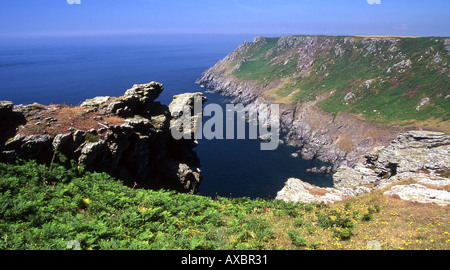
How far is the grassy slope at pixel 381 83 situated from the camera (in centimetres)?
9588

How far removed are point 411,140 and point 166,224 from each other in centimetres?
4589

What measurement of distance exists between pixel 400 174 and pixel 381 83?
106647 millimetres

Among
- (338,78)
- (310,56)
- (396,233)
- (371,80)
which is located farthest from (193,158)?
(310,56)

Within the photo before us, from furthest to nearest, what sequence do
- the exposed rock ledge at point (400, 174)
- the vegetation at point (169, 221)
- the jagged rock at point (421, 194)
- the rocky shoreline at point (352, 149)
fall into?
1. the rocky shoreline at point (352, 149)
2. the exposed rock ledge at point (400, 174)
3. the jagged rock at point (421, 194)
4. the vegetation at point (169, 221)

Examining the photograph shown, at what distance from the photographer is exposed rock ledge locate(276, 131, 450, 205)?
79.4 ft

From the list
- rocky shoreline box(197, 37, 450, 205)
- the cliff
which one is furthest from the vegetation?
the cliff

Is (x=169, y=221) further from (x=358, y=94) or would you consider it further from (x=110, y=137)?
(x=358, y=94)

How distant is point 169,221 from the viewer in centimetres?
1500

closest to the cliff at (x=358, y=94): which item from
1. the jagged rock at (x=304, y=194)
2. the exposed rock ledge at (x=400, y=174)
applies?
the exposed rock ledge at (x=400, y=174)

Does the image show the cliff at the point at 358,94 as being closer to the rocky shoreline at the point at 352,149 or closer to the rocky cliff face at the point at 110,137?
the rocky shoreline at the point at 352,149

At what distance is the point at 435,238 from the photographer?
13211mm

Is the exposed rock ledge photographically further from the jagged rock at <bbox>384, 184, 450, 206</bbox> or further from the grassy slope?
the grassy slope
